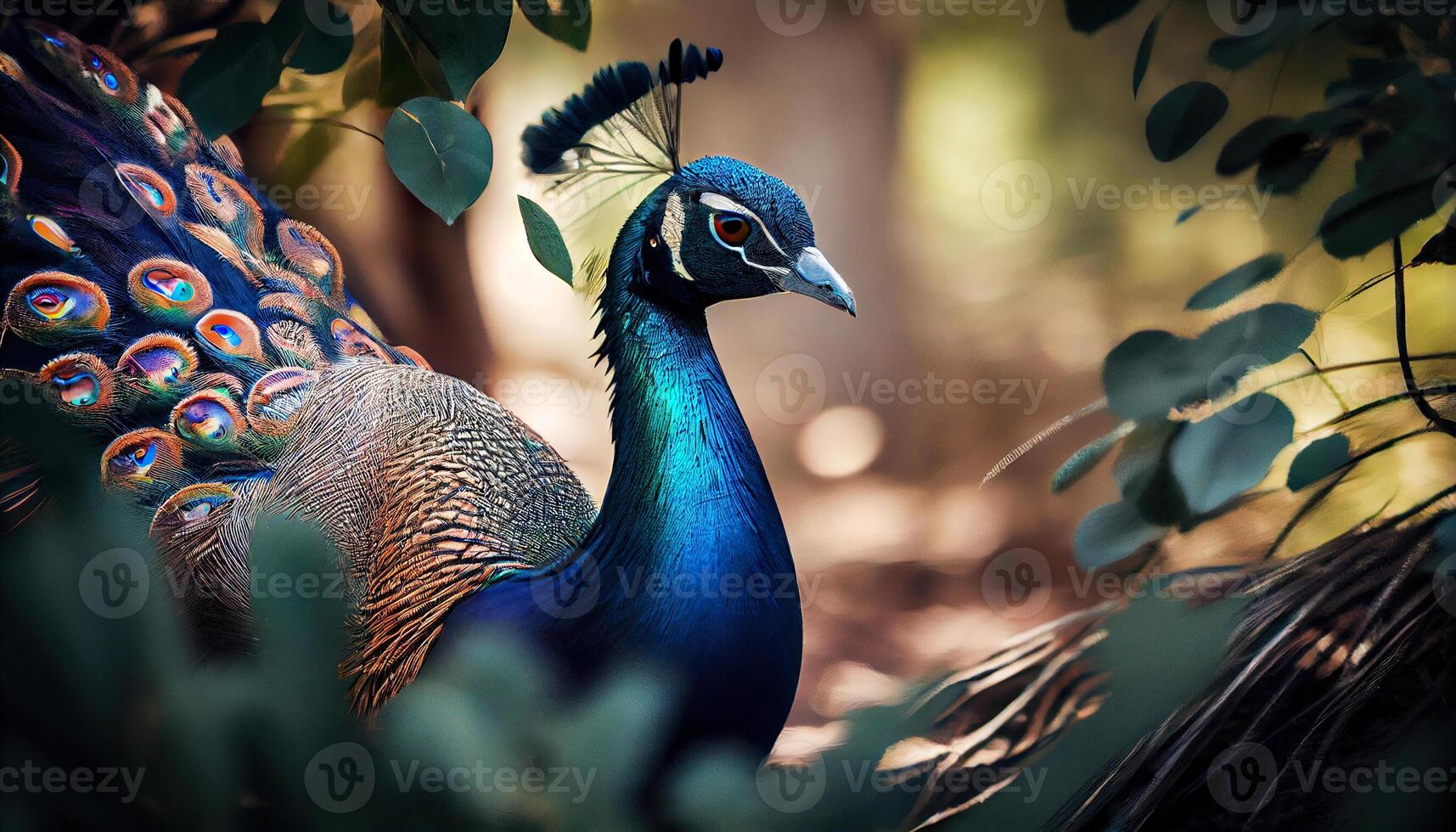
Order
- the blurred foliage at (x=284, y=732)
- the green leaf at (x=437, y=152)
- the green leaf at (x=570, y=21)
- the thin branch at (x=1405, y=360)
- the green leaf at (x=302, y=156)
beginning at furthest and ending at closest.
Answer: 1. the green leaf at (x=302, y=156)
2. the thin branch at (x=1405, y=360)
3. the green leaf at (x=570, y=21)
4. the green leaf at (x=437, y=152)
5. the blurred foliage at (x=284, y=732)

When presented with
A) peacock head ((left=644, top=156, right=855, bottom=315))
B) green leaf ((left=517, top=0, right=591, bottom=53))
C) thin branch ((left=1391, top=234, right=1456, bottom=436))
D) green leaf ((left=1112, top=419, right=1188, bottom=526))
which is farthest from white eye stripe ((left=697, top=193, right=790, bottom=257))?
thin branch ((left=1391, top=234, right=1456, bottom=436))

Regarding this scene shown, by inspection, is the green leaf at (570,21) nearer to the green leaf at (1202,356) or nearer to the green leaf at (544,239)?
the green leaf at (544,239)

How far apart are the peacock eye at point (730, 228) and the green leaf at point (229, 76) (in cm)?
32

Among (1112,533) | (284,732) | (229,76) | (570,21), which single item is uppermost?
(570,21)

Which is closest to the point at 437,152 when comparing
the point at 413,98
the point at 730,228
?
the point at 413,98

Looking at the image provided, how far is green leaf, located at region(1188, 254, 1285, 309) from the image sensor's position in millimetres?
568

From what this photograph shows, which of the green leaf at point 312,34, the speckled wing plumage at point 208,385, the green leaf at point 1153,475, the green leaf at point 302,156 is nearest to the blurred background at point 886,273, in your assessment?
the green leaf at point 302,156

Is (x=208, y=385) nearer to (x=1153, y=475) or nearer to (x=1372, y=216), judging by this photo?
(x=1153, y=475)

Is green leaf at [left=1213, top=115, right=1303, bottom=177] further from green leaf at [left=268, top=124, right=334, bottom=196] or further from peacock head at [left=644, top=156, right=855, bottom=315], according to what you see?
green leaf at [left=268, top=124, right=334, bottom=196]

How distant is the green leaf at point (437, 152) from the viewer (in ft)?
1.33

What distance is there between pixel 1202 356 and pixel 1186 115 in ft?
0.47

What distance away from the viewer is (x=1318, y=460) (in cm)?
62

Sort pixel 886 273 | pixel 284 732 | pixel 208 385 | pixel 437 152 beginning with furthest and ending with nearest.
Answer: pixel 886 273 → pixel 208 385 → pixel 437 152 → pixel 284 732

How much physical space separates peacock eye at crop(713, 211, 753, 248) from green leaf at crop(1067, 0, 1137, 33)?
24 centimetres
